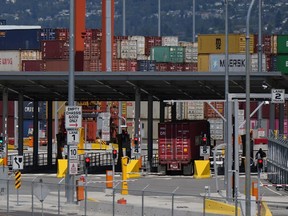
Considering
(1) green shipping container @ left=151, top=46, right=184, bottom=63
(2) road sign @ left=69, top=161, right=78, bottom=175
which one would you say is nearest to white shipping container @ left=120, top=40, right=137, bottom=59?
(1) green shipping container @ left=151, top=46, right=184, bottom=63

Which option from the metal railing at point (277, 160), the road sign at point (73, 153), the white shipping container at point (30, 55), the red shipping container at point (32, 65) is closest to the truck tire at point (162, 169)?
the metal railing at point (277, 160)

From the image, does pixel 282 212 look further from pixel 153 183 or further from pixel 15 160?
pixel 153 183

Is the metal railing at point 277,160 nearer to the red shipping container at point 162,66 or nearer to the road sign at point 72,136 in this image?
the road sign at point 72,136

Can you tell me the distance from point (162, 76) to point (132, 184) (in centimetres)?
725

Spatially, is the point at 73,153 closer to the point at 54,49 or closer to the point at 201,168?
the point at 201,168

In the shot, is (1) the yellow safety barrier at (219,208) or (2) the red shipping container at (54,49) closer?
(1) the yellow safety barrier at (219,208)

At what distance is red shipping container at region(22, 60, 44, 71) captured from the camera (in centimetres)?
11162

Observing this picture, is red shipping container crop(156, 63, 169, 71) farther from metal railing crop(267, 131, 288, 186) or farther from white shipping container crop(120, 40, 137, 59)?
metal railing crop(267, 131, 288, 186)

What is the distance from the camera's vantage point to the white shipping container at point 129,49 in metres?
119

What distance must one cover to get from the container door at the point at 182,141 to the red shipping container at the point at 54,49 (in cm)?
4910

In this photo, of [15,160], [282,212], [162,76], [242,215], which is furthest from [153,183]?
[242,215]

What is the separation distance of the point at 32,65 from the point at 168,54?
15995 mm

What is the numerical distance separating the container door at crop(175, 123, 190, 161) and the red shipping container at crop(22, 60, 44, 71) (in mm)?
49656

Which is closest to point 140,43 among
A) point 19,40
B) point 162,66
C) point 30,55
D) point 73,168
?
Answer: point 162,66
